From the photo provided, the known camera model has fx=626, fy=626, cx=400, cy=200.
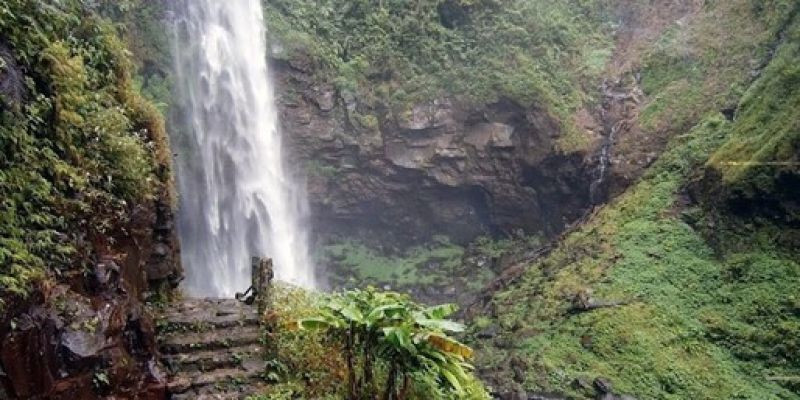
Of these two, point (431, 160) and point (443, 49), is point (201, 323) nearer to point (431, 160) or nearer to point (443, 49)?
point (431, 160)

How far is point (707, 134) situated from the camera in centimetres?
1717

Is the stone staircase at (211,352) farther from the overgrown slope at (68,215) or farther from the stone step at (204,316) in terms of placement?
the overgrown slope at (68,215)

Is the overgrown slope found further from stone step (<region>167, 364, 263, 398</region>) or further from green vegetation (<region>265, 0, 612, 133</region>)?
green vegetation (<region>265, 0, 612, 133</region>)

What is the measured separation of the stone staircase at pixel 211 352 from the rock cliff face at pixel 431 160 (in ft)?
44.5

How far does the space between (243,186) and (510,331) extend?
8.73 meters

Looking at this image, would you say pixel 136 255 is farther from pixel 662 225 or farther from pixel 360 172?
pixel 360 172

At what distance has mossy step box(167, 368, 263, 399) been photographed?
20.2ft

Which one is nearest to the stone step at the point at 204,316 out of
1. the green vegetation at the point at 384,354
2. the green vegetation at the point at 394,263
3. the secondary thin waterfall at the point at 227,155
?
the green vegetation at the point at 384,354

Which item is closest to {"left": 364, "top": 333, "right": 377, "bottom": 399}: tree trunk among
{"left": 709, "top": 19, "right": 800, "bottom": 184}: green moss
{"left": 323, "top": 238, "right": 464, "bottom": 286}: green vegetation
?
{"left": 709, "top": 19, "right": 800, "bottom": 184}: green moss

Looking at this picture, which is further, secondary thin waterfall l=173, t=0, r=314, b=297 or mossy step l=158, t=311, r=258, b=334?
secondary thin waterfall l=173, t=0, r=314, b=297

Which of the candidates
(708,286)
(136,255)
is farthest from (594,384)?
(136,255)

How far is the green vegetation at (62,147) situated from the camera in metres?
5.04

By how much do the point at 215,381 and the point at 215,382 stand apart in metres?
0.01

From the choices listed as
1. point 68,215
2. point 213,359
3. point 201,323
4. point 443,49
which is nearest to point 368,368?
point 213,359
